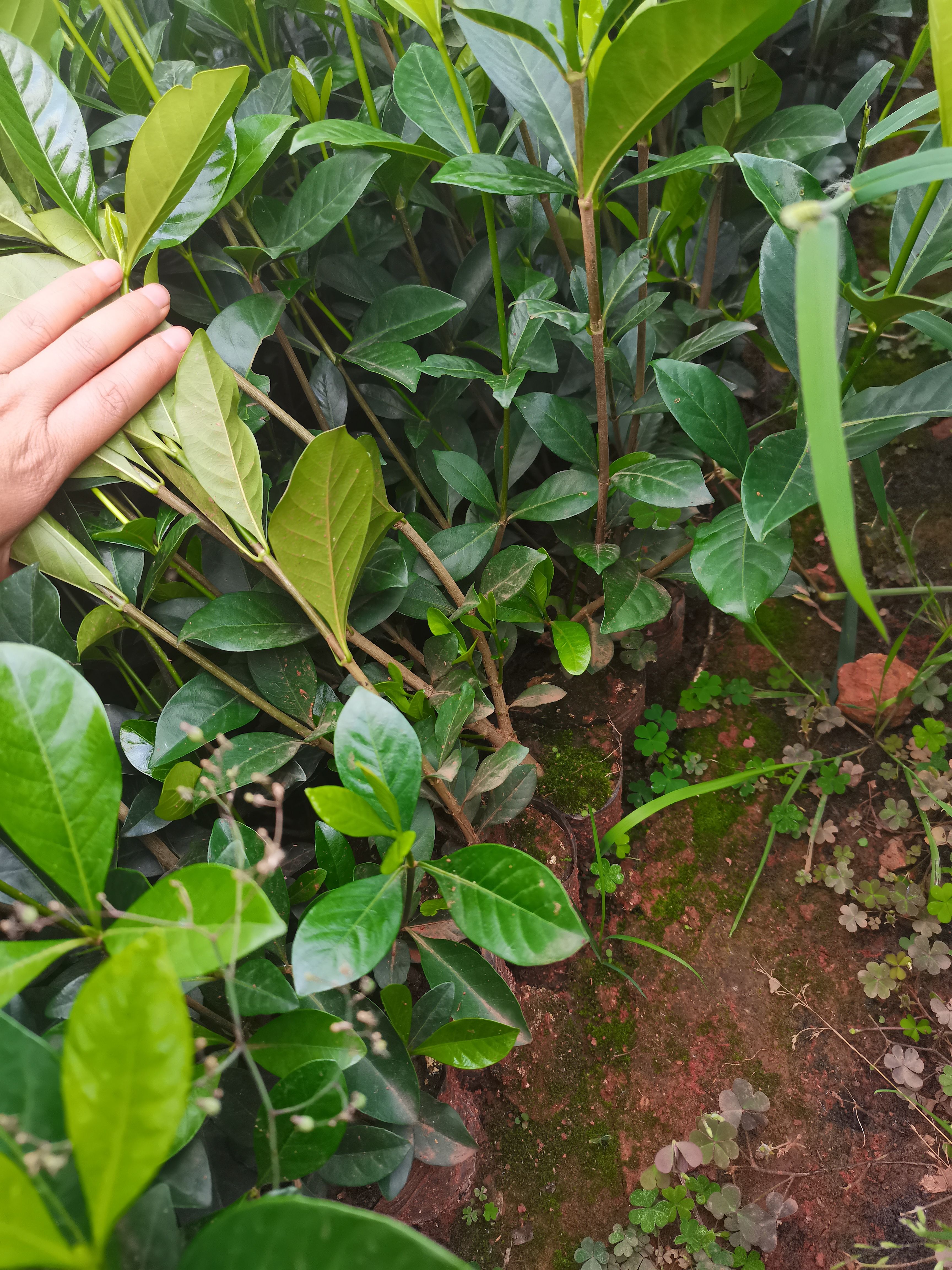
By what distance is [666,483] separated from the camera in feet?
2.84

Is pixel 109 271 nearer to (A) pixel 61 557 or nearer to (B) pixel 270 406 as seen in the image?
(B) pixel 270 406

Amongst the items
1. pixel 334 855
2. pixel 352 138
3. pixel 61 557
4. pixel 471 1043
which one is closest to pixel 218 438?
pixel 61 557

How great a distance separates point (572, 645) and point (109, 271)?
0.70 meters

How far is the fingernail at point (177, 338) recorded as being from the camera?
2.58 ft

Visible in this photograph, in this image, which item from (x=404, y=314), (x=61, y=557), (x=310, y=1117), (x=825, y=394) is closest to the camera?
(x=825, y=394)

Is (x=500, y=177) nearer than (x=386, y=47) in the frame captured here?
Yes

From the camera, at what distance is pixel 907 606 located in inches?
55.1

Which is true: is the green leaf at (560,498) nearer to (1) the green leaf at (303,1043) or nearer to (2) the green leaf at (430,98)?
(2) the green leaf at (430,98)

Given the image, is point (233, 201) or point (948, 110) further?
point (233, 201)

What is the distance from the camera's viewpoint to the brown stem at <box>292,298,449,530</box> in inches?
38.8

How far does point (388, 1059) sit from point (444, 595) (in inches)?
22.4

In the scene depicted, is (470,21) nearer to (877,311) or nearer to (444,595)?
(877,311)

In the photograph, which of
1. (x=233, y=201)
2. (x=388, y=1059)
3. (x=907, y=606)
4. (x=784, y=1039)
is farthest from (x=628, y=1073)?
(x=233, y=201)

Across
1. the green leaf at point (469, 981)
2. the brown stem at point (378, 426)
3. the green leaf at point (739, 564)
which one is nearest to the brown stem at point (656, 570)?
the green leaf at point (739, 564)
